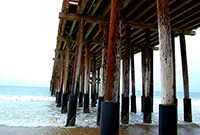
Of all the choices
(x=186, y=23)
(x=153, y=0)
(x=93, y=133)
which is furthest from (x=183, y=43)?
(x=93, y=133)

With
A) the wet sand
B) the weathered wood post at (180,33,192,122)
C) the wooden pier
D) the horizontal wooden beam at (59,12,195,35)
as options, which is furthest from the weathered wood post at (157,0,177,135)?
the weathered wood post at (180,33,192,122)

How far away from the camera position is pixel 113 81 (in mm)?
2859

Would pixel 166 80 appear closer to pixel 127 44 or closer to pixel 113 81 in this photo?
pixel 113 81

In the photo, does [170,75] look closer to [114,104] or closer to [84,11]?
[114,104]

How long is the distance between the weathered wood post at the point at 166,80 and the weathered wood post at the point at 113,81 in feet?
3.05

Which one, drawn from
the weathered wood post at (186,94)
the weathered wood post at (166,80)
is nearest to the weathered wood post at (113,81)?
the weathered wood post at (166,80)

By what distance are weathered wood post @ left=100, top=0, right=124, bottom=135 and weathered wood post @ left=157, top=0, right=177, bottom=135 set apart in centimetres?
93

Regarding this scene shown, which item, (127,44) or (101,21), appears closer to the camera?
(101,21)

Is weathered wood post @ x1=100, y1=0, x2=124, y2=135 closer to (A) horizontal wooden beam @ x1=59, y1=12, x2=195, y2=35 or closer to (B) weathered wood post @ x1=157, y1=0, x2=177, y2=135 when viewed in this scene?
(B) weathered wood post @ x1=157, y1=0, x2=177, y2=135

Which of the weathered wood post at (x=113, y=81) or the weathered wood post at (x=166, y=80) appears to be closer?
the weathered wood post at (x=113, y=81)

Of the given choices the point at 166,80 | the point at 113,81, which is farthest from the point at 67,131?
the point at 166,80

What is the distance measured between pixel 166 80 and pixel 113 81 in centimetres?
112

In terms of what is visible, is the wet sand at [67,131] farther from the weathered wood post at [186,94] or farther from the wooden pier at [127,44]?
the weathered wood post at [186,94]

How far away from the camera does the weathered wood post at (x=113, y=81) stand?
2.68 metres
